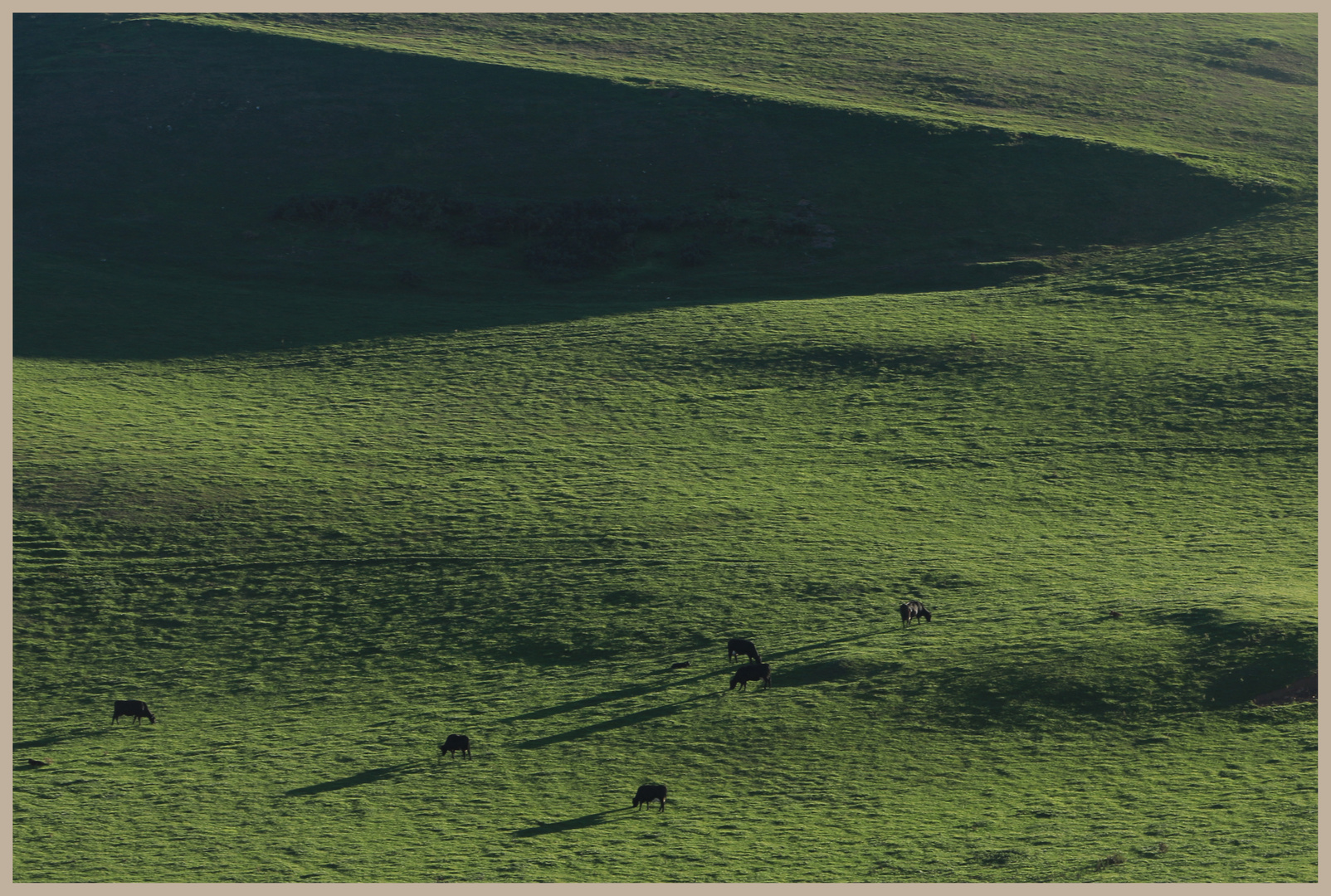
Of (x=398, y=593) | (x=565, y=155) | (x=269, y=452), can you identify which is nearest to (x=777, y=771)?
(x=398, y=593)

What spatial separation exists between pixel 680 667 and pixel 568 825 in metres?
6.97

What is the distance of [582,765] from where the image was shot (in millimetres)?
24594

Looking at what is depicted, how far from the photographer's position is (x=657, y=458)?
1647 inches

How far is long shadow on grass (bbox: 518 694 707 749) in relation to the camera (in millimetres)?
25562

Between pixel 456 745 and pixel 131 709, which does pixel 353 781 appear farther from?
pixel 131 709

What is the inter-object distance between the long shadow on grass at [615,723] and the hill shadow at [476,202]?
32.7m

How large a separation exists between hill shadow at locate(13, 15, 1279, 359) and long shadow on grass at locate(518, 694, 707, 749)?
32.7 metres

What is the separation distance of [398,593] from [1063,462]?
925 inches

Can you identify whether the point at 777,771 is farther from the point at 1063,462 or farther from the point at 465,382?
the point at 465,382

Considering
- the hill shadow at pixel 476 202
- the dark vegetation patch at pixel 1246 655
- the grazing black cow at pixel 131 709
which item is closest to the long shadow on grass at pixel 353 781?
the grazing black cow at pixel 131 709

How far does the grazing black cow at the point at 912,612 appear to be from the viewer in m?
30.2

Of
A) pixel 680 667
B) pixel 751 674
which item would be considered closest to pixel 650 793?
pixel 751 674

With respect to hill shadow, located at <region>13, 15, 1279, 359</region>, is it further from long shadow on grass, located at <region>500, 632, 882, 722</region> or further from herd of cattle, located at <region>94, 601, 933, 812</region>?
long shadow on grass, located at <region>500, 632, 882, 722</region>

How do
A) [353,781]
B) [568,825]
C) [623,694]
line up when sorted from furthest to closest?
[623,694], [353,781], [568,825]
